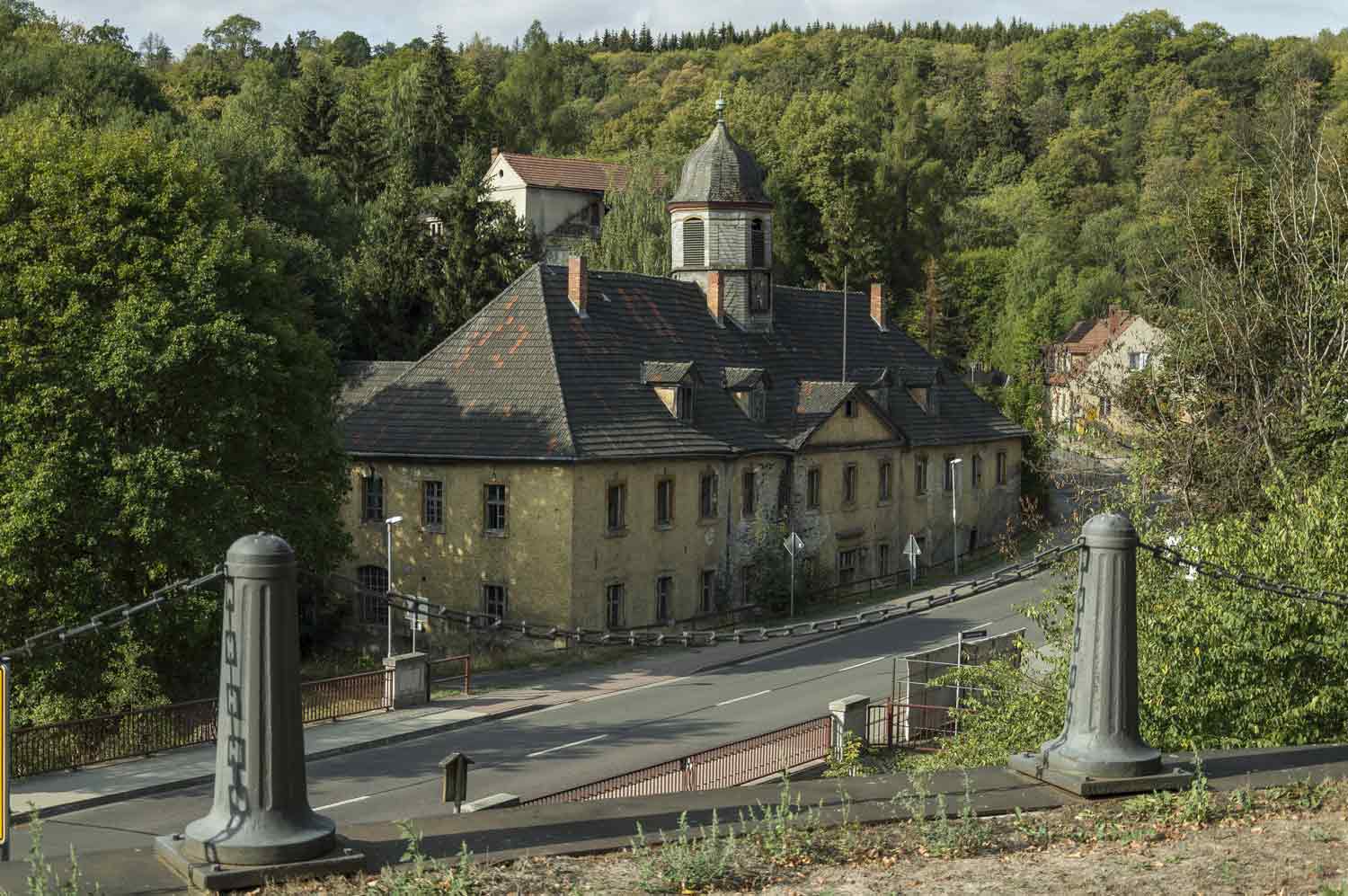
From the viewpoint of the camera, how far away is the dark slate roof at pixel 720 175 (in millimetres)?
50875

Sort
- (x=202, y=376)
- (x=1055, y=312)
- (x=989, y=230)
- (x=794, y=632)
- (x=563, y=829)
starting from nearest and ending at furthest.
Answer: (x=563, y=829)
(x=794, y=632)
(x=202, y=376)
(x=1055, y=312)
(x=989, y=230)

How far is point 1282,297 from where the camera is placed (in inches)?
1309

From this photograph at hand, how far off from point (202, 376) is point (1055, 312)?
81.1 m

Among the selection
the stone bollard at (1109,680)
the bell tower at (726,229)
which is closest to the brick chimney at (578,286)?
the bell tower at (726,229)

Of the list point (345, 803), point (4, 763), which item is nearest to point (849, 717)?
point (345, 803)

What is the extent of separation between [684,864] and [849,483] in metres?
42.5

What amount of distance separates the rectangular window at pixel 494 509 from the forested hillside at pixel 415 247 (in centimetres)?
675

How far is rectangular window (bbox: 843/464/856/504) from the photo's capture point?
50219mm

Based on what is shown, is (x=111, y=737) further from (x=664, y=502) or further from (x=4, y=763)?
(x=664, y=502)

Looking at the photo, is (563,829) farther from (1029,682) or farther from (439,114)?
(439,114)

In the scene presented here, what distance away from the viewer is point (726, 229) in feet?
169

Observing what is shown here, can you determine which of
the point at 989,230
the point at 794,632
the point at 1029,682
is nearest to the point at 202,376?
the point at 1029,682

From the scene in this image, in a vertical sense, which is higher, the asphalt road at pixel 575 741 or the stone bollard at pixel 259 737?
the stone bollard at pixel 259 737

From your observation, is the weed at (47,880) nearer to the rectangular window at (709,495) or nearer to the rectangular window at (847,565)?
the rectangular window at (709,495)
